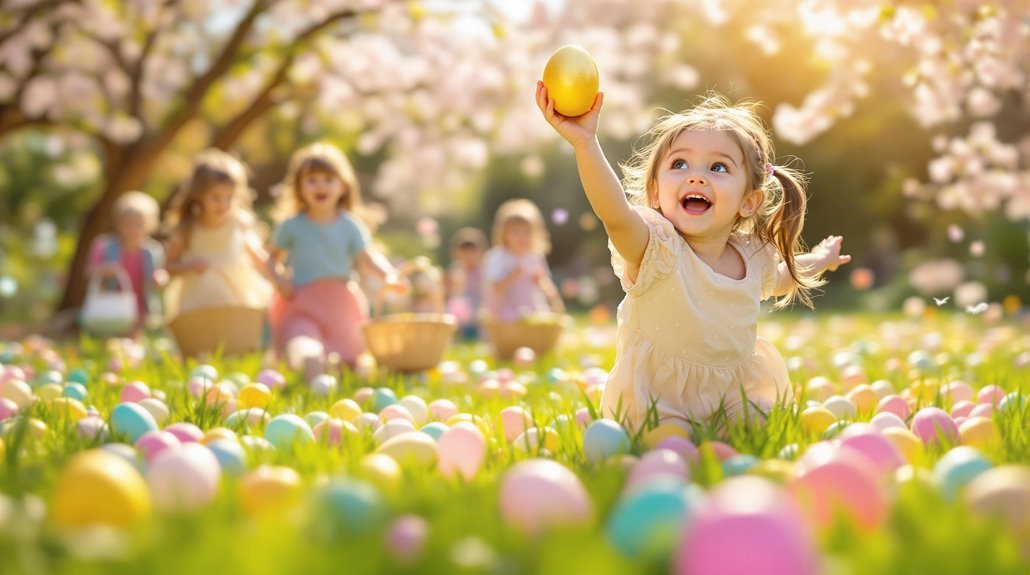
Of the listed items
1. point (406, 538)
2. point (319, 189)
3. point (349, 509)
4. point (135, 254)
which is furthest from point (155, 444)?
point (135, 254)

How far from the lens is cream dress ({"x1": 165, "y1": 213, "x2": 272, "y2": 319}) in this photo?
6.00 metres

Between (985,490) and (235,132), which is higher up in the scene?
(235,132)

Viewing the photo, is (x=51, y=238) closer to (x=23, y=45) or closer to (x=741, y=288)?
(x=23, y=45)

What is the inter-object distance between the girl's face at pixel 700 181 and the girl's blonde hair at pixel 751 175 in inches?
1.8

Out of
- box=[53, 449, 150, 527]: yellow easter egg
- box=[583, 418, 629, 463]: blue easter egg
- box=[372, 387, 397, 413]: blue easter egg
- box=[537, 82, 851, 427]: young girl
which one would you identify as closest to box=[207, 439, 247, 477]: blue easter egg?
box=[53, 449, 150, 527]: yellow easter egg

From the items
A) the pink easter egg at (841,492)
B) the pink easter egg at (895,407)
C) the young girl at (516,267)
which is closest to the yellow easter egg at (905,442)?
the pink easter egg at (841,492)

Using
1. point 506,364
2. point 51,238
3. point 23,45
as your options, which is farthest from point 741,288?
point 51,238

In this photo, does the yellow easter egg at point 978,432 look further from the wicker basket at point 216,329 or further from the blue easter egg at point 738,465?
the wicker basket at point 216,329

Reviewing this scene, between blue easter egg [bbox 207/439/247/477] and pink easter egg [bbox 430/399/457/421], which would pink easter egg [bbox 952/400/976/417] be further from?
blue easter egg [bbox 207/439/247/477]

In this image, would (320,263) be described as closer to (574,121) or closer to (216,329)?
(216,329)

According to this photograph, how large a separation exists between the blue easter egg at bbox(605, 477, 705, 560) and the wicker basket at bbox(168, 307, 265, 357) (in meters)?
4.34

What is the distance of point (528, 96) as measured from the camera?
9.61 meters

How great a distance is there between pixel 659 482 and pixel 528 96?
27.6 ft

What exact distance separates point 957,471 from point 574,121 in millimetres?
1323
